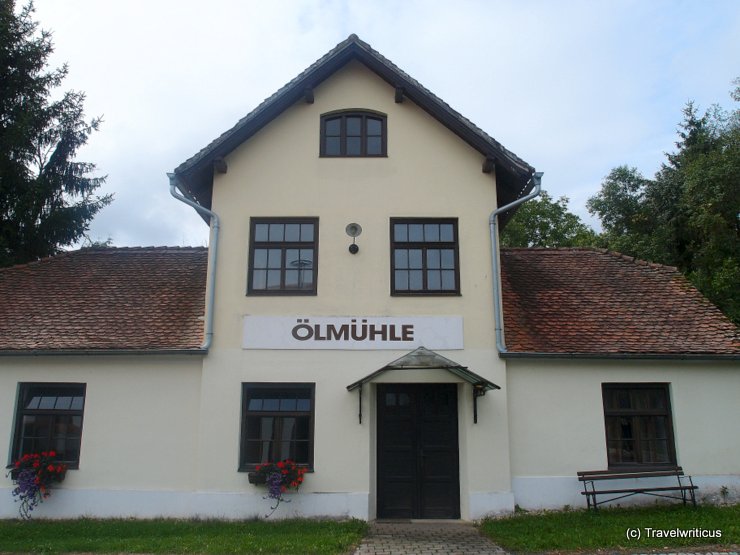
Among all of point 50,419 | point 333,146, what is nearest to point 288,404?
point 50,419

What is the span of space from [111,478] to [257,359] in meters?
3.29

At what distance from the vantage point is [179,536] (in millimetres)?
8914

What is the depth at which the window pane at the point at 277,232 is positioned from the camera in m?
11.1

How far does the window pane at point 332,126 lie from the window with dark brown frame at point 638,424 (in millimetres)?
6976

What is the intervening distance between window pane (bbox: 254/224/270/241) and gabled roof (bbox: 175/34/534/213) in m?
1.52

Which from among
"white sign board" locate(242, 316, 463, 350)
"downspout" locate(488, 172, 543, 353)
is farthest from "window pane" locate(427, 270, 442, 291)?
"downspout" locate(488, 172, 543, 353)

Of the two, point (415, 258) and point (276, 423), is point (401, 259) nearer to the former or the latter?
point (415, 258)

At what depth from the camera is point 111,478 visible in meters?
10.4

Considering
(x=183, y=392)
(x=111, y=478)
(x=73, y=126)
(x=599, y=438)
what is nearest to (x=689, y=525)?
(x=599, y=438)

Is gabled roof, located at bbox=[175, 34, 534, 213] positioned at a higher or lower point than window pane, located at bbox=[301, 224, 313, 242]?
higher

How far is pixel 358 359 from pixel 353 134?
14.4 feet

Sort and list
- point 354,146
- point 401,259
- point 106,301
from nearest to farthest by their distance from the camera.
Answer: point 401,259, point 354,146, point 106,301

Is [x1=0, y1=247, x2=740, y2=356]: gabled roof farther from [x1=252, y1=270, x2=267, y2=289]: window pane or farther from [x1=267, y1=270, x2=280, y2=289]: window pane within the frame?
[x1=267, y1=270, x2=280, y2=289]: window pane

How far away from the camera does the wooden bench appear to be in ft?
32.9
